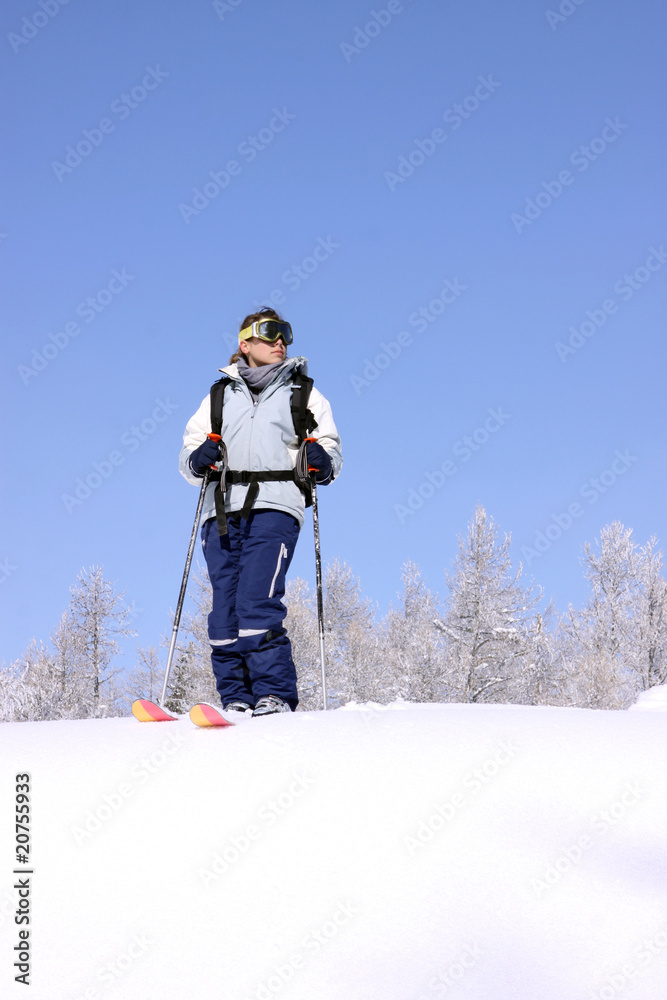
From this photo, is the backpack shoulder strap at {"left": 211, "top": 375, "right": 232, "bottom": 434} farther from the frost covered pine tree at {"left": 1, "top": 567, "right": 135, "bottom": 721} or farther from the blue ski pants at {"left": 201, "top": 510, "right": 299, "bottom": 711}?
the frost covered pine tree at {"left": 1, "top": 567, "right": 135, "bottom": 721}

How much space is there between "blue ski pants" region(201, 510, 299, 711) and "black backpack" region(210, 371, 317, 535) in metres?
0.11

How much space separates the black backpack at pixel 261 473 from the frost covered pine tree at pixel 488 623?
15.2 metres

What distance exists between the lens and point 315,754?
3.22 metres

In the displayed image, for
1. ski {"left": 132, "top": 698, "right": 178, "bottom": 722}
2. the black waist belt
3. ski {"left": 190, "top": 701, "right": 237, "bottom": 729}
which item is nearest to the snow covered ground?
ski {"left": 190, "top": 701, "right": 237, "bottom": 729}

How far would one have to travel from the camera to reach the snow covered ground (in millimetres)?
2332

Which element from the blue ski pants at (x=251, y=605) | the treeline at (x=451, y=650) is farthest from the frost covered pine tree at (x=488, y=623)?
the blue ski pants at (x=251, y=605)

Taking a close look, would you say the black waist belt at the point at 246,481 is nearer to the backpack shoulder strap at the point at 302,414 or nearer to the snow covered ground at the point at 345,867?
the backpack shoulder strap at the point at 302,414

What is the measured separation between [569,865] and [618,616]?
21.7 meters

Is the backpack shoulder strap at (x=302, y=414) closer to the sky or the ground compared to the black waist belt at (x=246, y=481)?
closer to the sky

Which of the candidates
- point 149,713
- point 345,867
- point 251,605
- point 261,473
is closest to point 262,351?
point 261,473

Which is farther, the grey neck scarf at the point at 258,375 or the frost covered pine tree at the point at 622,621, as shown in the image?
the frost covered pine tree at the point at 622,621

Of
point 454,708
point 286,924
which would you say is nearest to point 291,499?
point 454,708

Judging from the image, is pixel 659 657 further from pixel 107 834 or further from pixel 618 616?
pixel 107 834

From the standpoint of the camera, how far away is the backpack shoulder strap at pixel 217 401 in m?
5.46
